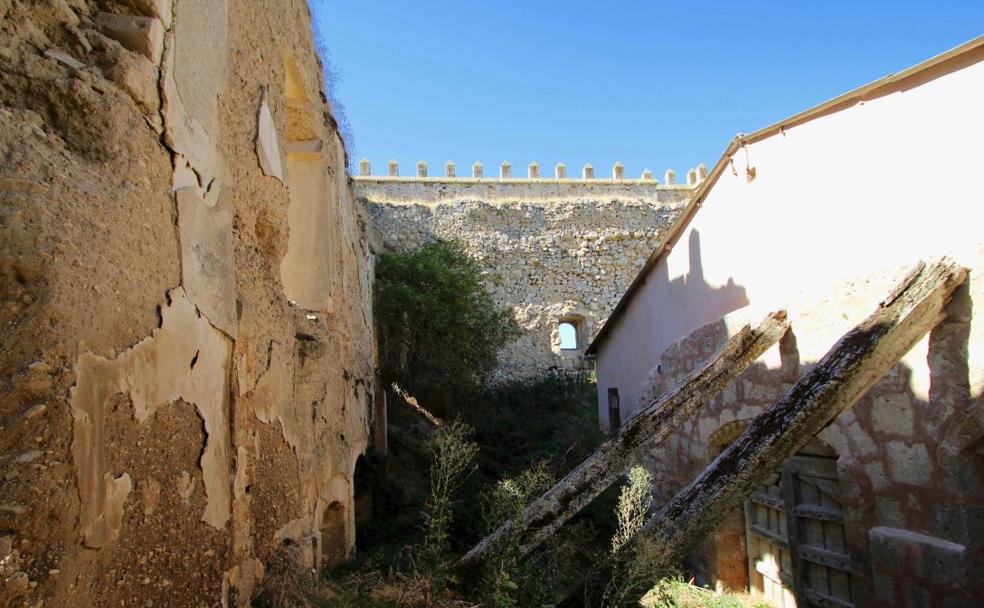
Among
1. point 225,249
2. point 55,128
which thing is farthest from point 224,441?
point 55,128

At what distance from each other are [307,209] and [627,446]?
3.14 metres

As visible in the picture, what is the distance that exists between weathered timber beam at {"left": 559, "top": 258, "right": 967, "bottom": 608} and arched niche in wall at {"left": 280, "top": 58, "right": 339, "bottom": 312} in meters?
3.03

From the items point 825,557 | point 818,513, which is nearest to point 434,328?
point 818,513

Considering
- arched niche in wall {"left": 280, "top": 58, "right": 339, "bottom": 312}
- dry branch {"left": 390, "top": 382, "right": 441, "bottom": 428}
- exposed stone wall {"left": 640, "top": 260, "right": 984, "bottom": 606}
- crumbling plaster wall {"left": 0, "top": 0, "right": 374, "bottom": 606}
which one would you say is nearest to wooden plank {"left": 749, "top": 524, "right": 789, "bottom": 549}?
exposed stone wall {"left": 640, "top": 260, "right": 984, "bottom": 606}

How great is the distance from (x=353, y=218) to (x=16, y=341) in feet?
20.5

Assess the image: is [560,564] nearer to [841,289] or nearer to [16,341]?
[841,289]

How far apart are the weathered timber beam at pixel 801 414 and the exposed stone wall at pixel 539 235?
56.8 ft

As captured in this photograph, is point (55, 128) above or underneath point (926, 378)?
above

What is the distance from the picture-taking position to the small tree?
1407 cm

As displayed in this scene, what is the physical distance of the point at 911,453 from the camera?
4145mm

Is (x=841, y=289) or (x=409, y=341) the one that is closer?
(x=841, y=289)

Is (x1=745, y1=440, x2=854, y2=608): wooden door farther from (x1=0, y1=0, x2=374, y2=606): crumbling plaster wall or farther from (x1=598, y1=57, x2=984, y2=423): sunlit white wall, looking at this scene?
(x1=0, y1=0, x2=374, y2=606): crumbling plaster wall

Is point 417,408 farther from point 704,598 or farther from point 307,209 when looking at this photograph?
point 307,209

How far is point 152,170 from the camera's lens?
236 cm
